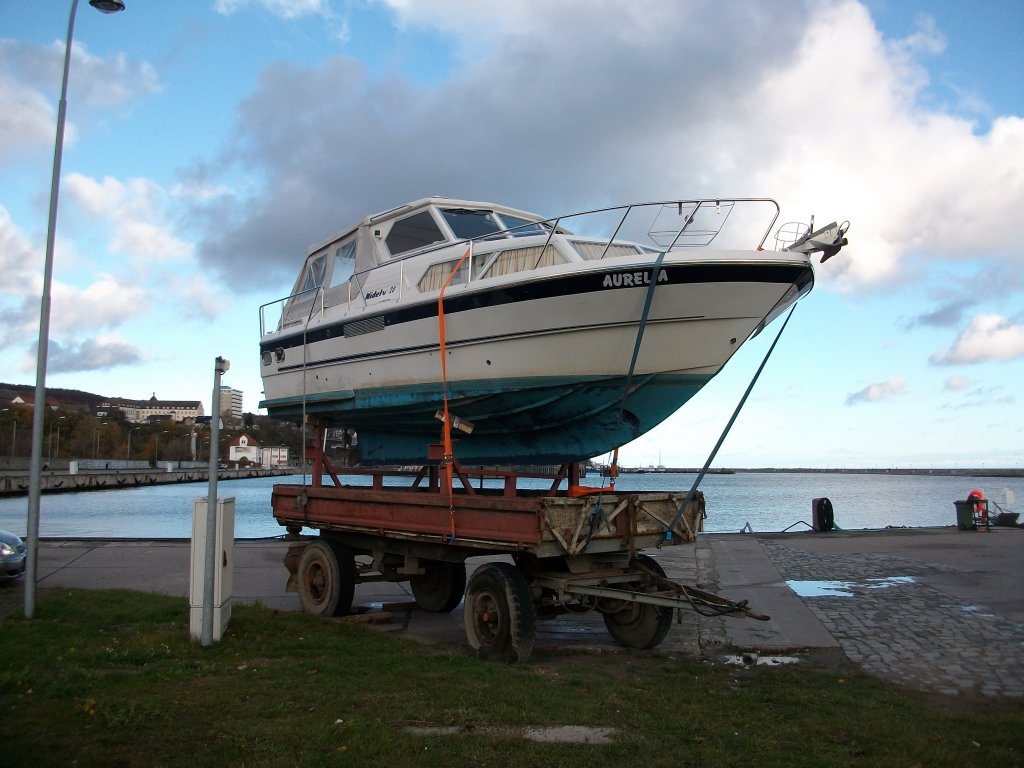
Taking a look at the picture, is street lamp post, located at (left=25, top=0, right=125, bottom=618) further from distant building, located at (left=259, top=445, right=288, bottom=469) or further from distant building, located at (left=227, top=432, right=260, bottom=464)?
distant building, located at (left=259, top=445, right=288, bottom=469)

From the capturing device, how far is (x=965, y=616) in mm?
9328

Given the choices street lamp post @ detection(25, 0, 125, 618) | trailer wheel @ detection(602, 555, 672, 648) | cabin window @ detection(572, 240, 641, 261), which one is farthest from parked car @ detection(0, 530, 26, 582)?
cabin window @ detection(572, 240, 641, 261)

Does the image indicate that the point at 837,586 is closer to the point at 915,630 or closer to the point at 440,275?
the point at 915,630

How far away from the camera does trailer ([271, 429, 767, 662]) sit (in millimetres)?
7125

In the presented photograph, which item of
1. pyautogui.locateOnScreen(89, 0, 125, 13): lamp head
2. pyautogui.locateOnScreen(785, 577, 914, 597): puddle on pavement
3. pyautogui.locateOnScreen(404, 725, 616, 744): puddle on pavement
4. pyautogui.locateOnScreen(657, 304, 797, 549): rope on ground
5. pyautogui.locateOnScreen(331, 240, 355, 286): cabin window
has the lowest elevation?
pyautogui.locateOnScreen(785, 577, 914, 597): puddle on pavement

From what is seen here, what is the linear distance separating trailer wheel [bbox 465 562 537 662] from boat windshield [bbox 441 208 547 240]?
4308 mm

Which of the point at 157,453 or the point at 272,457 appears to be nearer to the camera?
the point at 157,453

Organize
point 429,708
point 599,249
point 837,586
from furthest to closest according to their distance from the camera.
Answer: point 837,586
point 599,249
point 429,708

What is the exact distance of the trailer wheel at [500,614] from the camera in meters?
7.23

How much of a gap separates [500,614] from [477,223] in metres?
5.15

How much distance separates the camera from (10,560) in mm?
11555

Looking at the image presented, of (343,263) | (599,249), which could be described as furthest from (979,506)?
(343,263)

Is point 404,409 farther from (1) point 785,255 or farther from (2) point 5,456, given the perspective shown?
(2) point 5,456

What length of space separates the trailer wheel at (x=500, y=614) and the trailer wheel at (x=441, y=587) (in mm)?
2558
